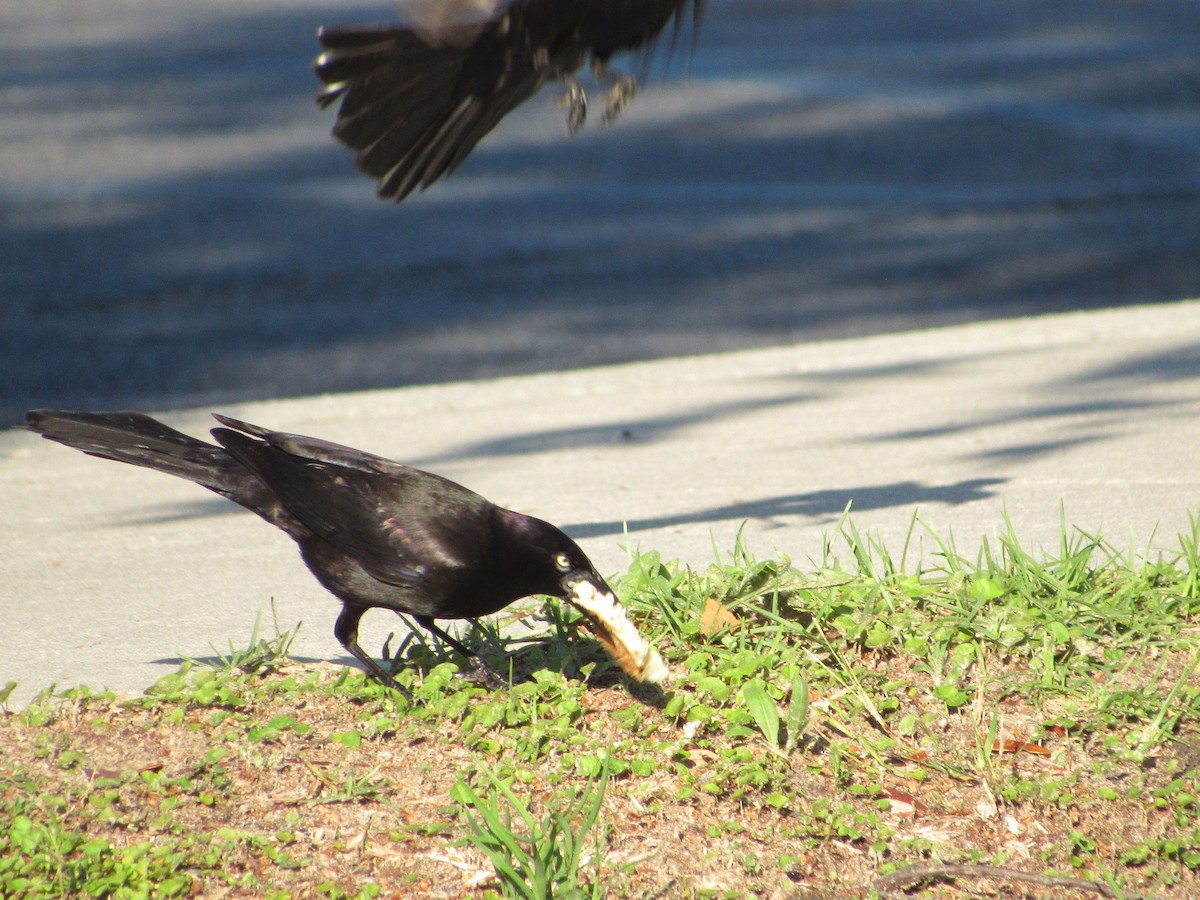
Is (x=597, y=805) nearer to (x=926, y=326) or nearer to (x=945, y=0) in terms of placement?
(x=926, y=326)

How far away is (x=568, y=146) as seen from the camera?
15.1m

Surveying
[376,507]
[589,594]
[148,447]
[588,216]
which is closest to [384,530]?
[376,507]

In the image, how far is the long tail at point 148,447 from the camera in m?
3.68

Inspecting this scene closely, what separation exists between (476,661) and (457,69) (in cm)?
143

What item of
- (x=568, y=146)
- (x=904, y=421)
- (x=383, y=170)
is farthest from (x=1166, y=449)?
(x=568, y=146)

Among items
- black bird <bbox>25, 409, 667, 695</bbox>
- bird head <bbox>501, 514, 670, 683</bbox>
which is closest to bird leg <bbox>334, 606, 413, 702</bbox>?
black bird <bbox>25, 409, 667, 695</bbox>

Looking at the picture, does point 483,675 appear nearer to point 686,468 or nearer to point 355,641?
point 355,641

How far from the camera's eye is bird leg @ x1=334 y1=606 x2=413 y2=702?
3.50 m

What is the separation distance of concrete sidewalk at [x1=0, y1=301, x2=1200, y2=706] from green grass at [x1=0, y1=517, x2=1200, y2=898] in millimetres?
519

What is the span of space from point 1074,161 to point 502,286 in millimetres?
6264

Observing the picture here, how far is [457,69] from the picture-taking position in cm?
312

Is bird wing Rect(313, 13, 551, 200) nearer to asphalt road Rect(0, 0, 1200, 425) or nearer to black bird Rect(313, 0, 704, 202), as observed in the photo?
black bird Rect(313, 0, 704, 202)

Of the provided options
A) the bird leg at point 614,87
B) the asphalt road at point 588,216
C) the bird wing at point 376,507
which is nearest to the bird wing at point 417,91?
the bird leg at point 614,87

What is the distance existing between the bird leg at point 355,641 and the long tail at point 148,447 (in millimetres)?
383
